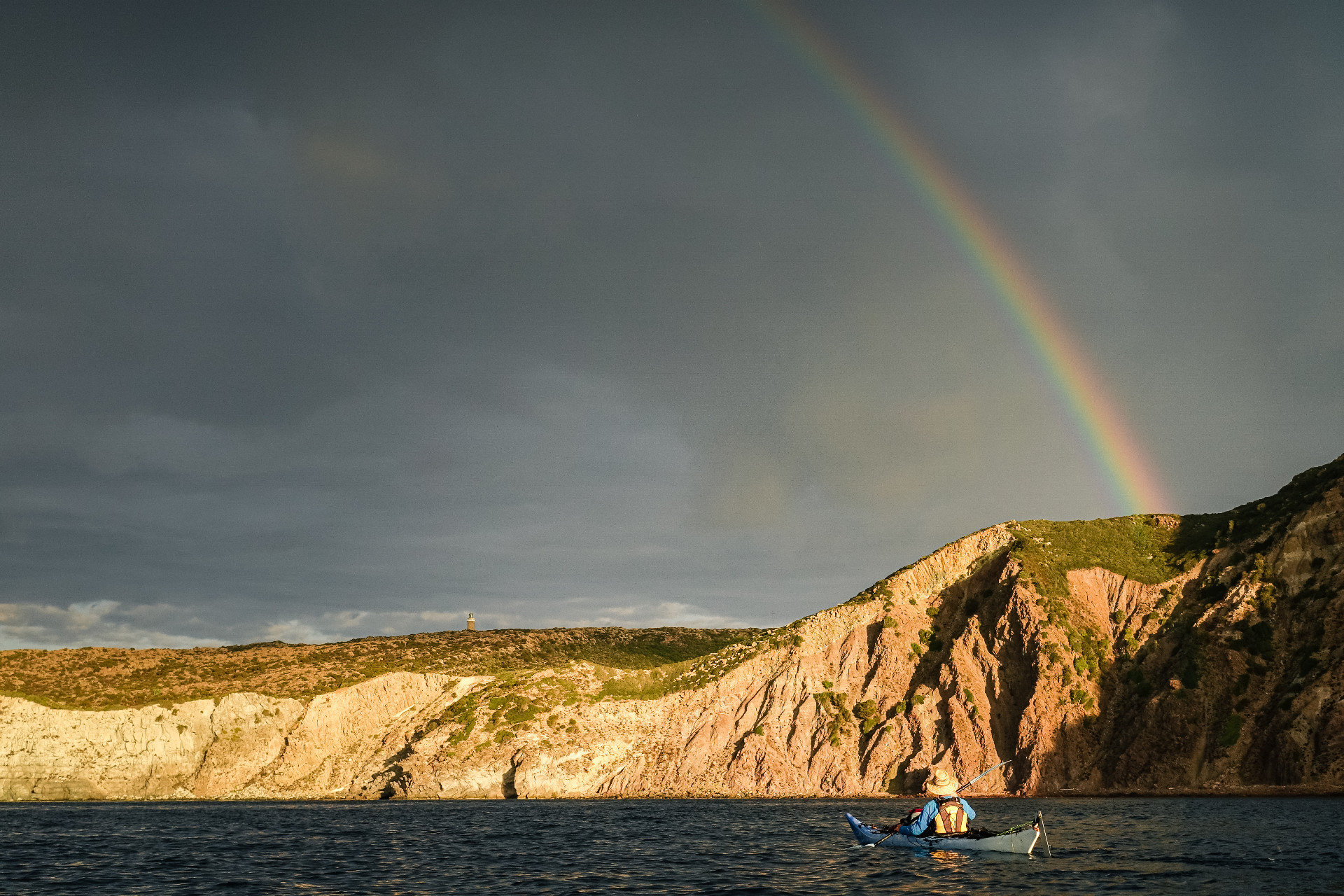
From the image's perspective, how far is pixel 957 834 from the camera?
4362 cm

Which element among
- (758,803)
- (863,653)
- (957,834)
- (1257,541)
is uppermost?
(1257,541)

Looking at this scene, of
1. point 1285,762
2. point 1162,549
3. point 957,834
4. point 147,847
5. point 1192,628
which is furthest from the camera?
point 1162,549

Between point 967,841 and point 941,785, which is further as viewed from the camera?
point 941,785

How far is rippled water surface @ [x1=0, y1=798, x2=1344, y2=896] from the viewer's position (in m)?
34.3

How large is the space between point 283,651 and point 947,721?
9673 cm

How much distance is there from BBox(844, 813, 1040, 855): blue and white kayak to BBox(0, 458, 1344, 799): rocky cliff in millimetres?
47394

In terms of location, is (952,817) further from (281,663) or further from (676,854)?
(281,663)

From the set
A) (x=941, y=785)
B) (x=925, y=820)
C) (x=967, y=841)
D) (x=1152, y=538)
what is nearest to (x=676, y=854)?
(x=925, y=820)

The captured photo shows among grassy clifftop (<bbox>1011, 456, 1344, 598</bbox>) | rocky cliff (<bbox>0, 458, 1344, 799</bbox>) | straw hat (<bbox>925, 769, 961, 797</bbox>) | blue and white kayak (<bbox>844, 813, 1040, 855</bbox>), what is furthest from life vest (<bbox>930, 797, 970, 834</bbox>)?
grassy clifftop (<bbox>1011, 456, 1344, 598</bbox>)

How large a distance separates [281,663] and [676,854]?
351 ft

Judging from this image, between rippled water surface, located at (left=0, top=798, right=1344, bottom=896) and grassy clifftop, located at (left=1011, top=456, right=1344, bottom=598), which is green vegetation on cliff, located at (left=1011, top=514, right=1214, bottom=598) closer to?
grassy clifftop, located at (left=1011, top=456, right=1344, bottom=598)

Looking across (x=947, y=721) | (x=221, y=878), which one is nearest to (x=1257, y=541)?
(x=947, y=721)

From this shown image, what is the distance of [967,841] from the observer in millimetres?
42906

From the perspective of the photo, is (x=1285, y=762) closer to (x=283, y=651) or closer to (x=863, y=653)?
(x=863, y=653)
